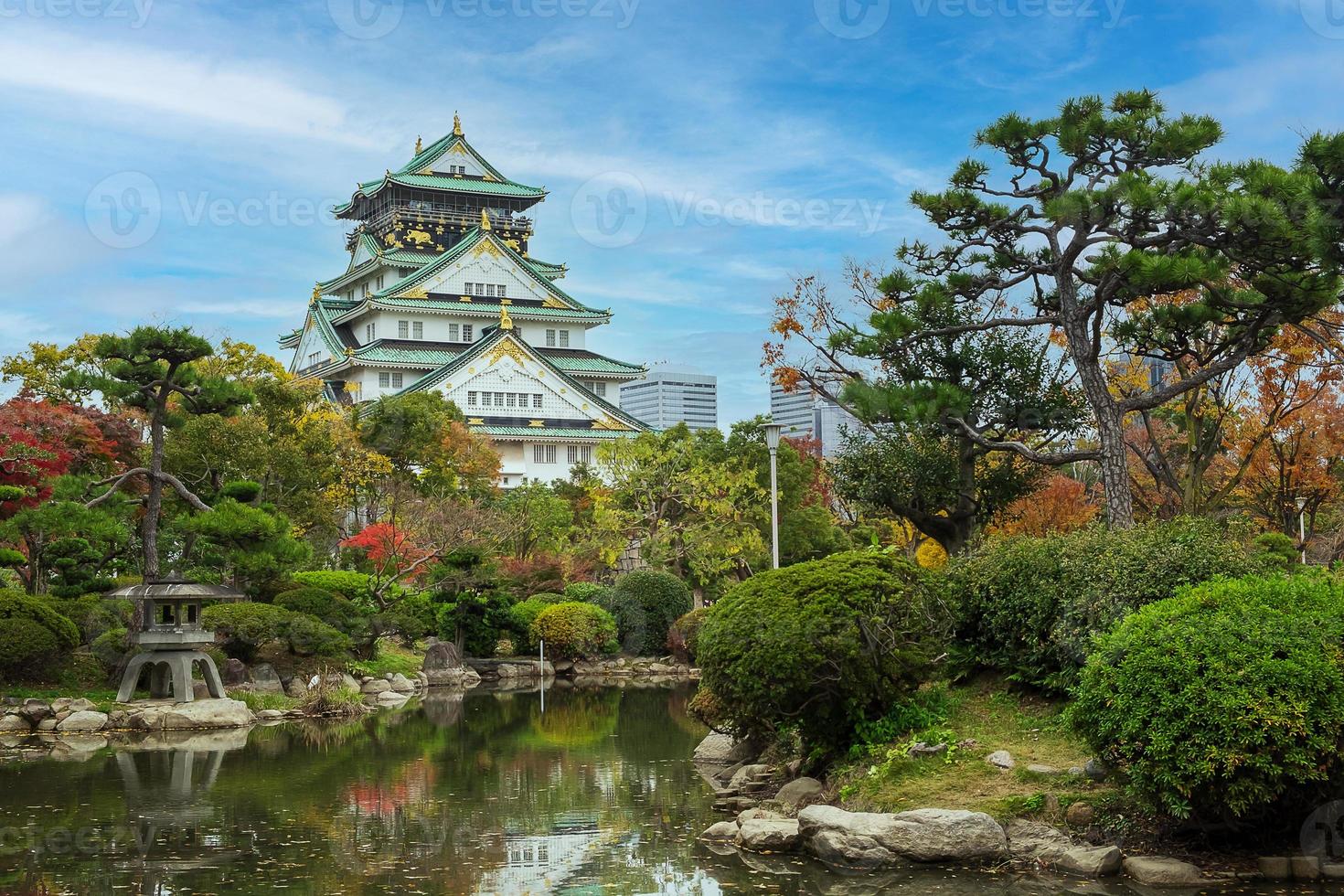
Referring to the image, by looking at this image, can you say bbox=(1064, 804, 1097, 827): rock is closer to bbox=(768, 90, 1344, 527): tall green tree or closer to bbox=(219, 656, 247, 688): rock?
bbox=(768, 90, 1344, 527): tall green tree

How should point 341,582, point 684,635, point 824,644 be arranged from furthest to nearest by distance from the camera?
point 684,635 → point 341,582 → point 824,644

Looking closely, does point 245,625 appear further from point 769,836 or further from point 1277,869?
point 1277,869

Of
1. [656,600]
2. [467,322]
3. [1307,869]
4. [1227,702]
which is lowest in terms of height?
[1307,869]

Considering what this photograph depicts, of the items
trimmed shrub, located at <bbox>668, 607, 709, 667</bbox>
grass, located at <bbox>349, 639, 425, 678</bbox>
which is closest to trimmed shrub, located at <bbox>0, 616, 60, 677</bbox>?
grass, located at <bbox>349, 639, 425, 678</bbox>

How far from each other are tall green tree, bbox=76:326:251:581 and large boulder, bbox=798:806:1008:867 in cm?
1209

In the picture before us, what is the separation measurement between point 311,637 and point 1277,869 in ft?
52.2

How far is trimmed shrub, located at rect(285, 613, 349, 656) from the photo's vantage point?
20.8 m

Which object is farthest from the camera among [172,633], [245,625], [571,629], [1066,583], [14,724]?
[571,629]

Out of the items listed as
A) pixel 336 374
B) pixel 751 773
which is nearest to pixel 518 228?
pixel 336 374

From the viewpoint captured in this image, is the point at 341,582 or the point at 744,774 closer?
the point at 744,774

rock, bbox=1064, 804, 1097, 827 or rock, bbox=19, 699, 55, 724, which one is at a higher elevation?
rock, bbox=19, 699, 55, 724

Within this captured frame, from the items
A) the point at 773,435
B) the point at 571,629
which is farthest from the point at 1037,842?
the point at 571,629

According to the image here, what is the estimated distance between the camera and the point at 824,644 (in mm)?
10820

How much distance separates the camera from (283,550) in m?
18.5
